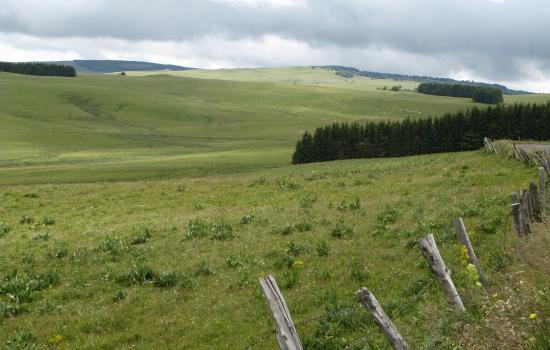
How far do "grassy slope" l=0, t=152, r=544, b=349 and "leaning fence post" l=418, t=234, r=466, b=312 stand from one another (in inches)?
11.6

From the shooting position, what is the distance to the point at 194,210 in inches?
1203

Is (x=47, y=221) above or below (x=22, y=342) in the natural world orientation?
below

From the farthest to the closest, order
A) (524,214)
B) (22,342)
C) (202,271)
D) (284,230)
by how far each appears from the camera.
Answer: (284,230)
(202,271)
(524,214)
(22,342)

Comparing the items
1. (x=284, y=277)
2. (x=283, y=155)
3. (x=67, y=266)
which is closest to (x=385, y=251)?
(x=284, y=277)

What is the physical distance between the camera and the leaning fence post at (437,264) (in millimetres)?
8039

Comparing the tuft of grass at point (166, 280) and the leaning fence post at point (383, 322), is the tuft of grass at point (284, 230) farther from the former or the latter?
the leaning fence post at point (383, 322)

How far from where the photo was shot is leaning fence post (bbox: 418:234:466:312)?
804 cm

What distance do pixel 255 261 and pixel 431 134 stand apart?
77.2 m

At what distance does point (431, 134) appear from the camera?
88.9 meters

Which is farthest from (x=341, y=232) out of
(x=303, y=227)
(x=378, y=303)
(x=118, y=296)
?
(x=378, y=303)

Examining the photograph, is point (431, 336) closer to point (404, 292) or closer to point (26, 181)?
point (404, 292)

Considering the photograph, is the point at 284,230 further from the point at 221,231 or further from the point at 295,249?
the point at 295,249

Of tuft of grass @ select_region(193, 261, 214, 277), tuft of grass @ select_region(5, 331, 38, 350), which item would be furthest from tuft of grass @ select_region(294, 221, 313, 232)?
tuft of grass @ select_region(5, 331, 38, 350)

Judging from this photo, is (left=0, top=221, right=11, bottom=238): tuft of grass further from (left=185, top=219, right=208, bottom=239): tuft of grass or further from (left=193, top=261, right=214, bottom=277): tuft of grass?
(left=193, top=261, right=214, bottom=277): tuft of grass
